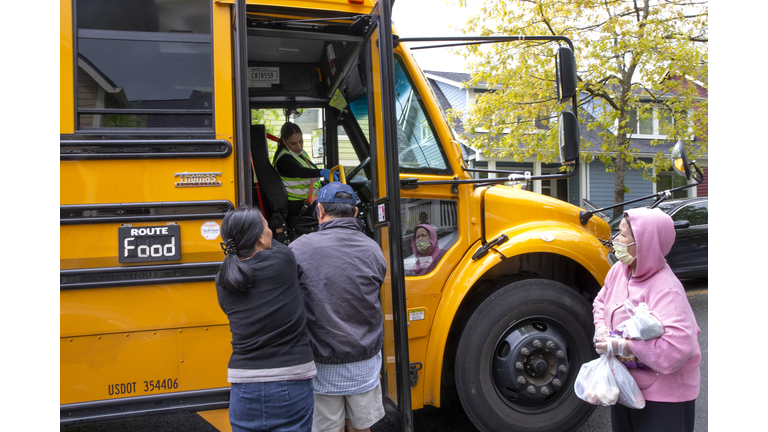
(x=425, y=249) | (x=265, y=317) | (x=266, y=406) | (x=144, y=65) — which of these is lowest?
(x=266, y=406)

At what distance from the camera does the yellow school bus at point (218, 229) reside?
92.0 inches

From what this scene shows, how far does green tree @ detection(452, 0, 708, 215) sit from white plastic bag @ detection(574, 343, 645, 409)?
27.0 feet

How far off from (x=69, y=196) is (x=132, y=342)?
2.64ft

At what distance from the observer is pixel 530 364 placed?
3.03 m

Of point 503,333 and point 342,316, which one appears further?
point 503,333

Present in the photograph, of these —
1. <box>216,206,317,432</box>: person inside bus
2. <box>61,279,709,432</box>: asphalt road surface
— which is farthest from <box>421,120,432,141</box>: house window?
<box>61,279,709,432</box>: asphalt road surface

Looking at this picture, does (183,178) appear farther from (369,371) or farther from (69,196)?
(369,371)

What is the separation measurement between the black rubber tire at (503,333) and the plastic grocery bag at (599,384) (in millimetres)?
807

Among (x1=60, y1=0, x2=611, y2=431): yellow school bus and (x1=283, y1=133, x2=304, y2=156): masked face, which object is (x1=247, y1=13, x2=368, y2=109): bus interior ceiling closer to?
(x1=60, y1=0, x2=611, y2=431): yellow school bus

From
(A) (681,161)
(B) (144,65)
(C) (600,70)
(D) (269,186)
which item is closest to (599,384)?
(A) (681,161)

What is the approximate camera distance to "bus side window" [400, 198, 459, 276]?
3037 millimetres

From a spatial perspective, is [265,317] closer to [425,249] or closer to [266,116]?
[425,249]

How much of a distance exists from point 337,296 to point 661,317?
4.88ft

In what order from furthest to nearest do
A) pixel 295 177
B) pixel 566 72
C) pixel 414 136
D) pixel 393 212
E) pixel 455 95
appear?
pixel 455 95, pixel 295 177, pixel 414 136, pixel 566 72, pixel 393 212
